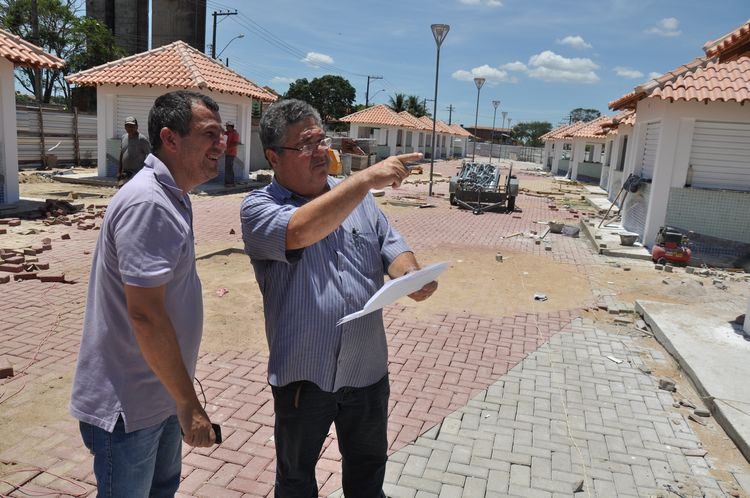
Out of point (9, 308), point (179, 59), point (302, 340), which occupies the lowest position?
point (9, 308)

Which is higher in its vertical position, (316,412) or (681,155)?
(681,155)

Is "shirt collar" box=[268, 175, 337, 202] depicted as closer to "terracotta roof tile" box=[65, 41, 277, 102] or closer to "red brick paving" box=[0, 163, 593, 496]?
"red brick paving" box=[0, 163, 593, 496]

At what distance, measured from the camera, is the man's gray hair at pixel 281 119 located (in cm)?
221

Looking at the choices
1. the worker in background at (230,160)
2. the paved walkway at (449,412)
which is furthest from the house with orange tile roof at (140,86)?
the paved walkway at (449,412)

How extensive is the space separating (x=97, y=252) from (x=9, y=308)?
510 cm

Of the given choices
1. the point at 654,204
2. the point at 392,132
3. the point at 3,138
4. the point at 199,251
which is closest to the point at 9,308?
the point at 199,251

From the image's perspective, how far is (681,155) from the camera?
1112cm

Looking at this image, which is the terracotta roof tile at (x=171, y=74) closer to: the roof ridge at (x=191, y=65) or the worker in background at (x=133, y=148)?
the roof ridge at (x=191, y=65)

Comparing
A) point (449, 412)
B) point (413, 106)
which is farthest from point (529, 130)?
point (449, 412)

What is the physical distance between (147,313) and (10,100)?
1290 centimetres

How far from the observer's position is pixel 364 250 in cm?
238

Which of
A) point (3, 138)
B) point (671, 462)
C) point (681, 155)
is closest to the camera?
point (671, 462)

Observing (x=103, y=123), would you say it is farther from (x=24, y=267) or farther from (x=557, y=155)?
(x=557, y=155)

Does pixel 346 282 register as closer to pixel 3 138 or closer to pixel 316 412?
pixel 316 412
